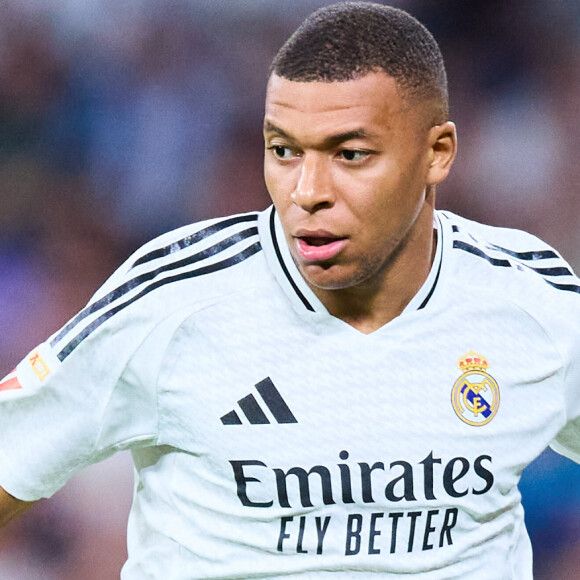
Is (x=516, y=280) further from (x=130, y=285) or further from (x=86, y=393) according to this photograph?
(x=86, y=393)

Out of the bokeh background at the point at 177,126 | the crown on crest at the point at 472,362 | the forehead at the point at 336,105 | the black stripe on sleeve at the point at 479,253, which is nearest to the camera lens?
the forehead at the point at 336,105

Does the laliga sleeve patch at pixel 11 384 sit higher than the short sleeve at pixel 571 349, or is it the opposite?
the laliga sleeve patch at pixel 11 384

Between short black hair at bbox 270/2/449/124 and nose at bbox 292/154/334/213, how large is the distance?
13 cm

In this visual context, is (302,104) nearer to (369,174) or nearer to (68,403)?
(369,174)

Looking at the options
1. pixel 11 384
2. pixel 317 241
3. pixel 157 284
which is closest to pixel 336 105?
pixel 317 241

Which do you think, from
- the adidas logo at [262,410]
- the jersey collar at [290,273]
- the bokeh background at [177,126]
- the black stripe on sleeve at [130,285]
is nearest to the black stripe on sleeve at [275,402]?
the adidas logo at [262,410]

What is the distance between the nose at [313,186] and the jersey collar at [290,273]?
0.68 feet

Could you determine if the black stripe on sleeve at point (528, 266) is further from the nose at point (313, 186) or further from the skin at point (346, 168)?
the nose at point (313, 186)

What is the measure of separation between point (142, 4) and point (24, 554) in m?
1.94

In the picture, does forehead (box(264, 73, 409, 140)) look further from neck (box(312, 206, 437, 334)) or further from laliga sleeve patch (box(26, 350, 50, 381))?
laliga sleeve patch (box(26, 350, 50, 381))

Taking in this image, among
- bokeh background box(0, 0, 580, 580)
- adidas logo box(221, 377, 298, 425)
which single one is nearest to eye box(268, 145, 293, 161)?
adidas logo box(221, 377, 298, 425)

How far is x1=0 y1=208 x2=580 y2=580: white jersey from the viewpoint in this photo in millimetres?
1678

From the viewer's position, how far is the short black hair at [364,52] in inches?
60.6

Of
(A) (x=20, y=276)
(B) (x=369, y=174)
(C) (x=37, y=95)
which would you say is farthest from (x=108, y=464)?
(B) (x=369, y=174)
